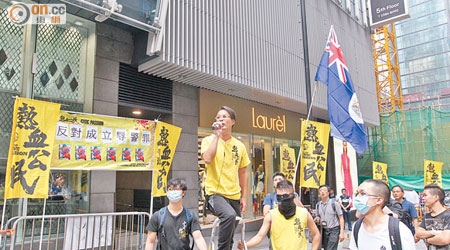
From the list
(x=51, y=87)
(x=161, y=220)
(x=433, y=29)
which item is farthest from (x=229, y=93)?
(x=433, y=29)

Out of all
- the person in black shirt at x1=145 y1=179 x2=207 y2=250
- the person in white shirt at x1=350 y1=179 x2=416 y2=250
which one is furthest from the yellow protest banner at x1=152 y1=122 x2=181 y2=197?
the person in white shirt at x1=350 y1=179 x2=416 y2=250

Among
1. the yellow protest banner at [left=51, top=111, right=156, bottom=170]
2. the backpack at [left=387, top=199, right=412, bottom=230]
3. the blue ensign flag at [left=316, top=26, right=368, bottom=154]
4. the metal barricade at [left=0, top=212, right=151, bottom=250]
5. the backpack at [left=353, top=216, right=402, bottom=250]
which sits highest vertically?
the blue ensign flag at [left=316, top=26, right=368, bottom=154]

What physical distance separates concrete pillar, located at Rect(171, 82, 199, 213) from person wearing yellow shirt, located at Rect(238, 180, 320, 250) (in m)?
6.83

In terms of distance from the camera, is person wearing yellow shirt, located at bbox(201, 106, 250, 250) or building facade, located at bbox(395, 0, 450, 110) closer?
person wearing yellow shirt, located at bbox(201, 106, 250, 250)

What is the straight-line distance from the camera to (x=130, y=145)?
812cm

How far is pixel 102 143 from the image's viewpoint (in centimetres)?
775

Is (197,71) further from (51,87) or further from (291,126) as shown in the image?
(291,126)

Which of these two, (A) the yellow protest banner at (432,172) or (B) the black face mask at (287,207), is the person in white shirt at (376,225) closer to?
(B) the black face mask at (287,207)

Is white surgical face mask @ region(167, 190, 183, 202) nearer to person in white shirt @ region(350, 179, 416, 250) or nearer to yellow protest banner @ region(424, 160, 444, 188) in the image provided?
person in white shirt @ region(350, 179, 416, 250)

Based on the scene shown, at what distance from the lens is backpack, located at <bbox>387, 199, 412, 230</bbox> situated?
6500 millimetres

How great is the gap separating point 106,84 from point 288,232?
7028 mm

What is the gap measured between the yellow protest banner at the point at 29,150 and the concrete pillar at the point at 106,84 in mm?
2556

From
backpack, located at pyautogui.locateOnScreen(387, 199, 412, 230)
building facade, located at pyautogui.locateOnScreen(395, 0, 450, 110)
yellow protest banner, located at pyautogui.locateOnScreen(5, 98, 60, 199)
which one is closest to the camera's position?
yellow protest banner, located at pyautogui.locateOnScreen(5, 98, 60, 199)

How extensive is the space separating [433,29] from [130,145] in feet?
170
